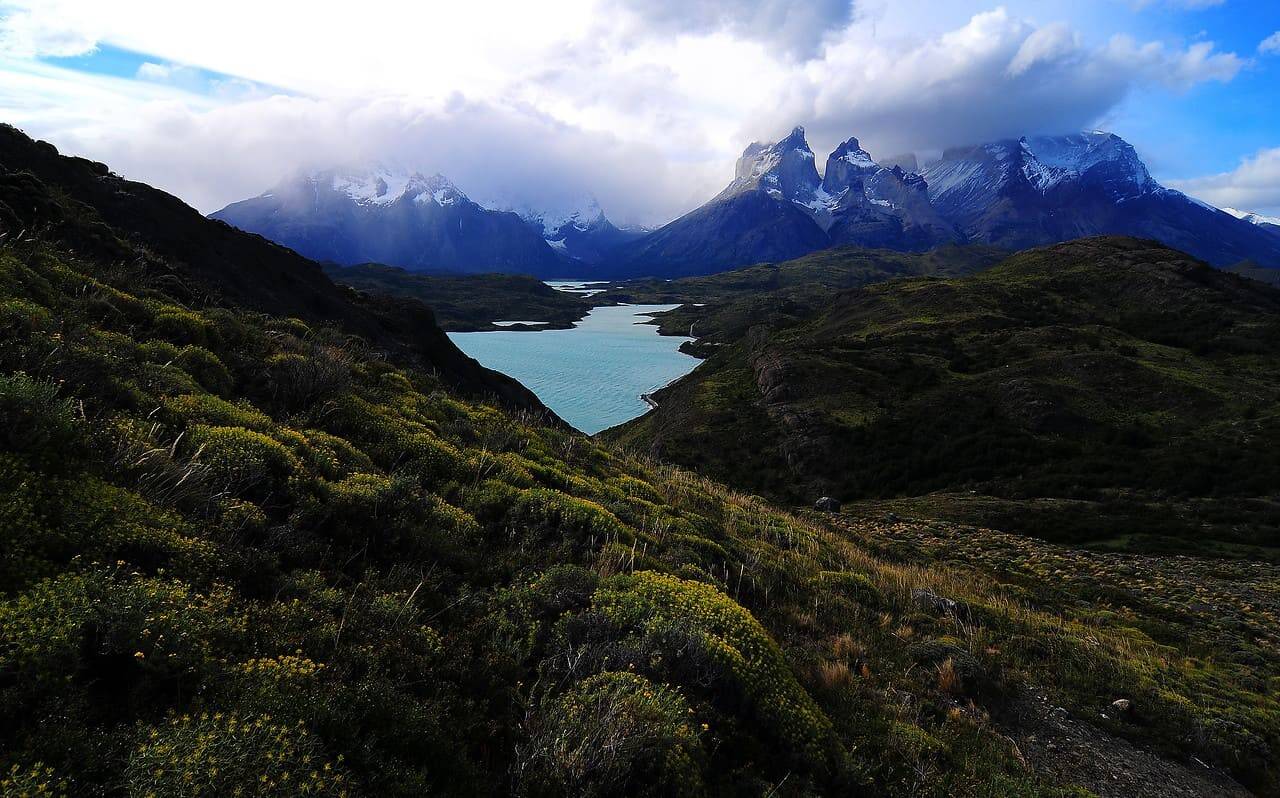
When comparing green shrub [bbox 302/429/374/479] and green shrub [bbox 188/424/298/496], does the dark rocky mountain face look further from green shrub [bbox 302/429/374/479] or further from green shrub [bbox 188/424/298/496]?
green shrub [bbox 188/424/298/496]

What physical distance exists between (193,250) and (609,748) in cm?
3811

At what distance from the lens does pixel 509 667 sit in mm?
5160

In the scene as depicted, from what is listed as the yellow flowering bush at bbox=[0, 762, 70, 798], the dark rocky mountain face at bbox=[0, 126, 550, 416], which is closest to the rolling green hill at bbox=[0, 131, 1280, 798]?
the yellow flowering bush at bbox=[0, 762, 70, 798]

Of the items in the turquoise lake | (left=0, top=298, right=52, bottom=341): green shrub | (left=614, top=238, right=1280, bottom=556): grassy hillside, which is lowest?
the turquoise lake

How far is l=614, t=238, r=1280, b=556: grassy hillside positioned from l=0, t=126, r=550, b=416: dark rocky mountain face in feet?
93.1

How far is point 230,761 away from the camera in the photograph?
2.95 m

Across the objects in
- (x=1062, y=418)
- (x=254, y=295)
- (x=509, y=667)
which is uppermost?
(x=254, y=295)

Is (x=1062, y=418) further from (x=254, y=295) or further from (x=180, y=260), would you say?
(x=180, y=260)

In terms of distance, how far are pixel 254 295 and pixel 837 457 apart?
156 ft

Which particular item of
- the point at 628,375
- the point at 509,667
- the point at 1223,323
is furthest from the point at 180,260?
the point at 1223,323

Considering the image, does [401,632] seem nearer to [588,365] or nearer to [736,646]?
[736,646]

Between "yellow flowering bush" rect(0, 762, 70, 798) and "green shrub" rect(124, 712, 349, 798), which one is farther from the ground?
"yellow flowering bush" rect(0, 762, 70, 798)

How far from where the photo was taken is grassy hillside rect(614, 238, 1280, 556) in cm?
3638

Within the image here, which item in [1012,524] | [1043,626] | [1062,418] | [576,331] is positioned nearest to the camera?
[1043,626]
